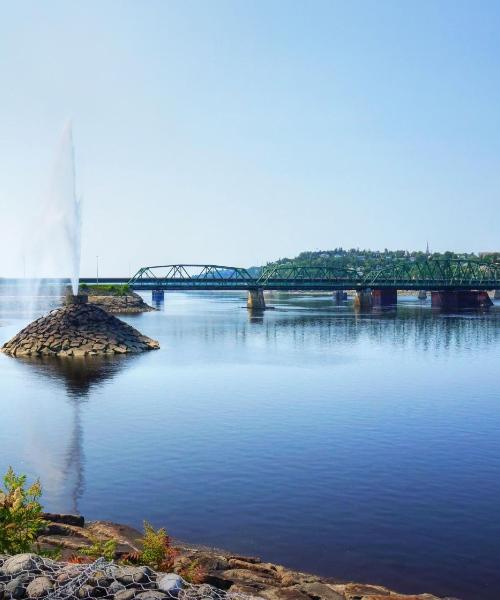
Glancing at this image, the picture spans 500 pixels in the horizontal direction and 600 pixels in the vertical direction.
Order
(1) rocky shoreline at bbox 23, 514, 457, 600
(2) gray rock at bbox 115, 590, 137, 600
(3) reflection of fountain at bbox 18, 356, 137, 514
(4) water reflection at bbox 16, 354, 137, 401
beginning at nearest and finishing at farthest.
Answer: (2) gray rock at bbox 115, 590, 137, 600
(1) rocky shoreline at bbox 23, 514, 457, 600
(3) reflection of fountain at bbox 18, 356, 137, 514
(4) water reflection at bbox 16, 354, 137, 401


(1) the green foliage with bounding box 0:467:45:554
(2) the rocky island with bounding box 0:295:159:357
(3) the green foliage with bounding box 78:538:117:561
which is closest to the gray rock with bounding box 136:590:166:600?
(3) the green foliage with bounding box 78:538:117:561

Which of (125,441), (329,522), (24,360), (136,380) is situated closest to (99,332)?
(24,360)

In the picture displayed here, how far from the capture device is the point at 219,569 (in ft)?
59.1

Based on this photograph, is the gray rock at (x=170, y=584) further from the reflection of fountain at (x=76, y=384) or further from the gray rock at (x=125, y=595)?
the reflection of fountain at (x=76, y=384)

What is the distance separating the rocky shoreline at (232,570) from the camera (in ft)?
53.6

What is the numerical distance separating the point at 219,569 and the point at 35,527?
15.9ft

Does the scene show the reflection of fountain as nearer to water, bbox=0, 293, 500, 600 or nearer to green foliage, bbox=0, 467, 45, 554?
water, bbox=0, 293, 500, 600

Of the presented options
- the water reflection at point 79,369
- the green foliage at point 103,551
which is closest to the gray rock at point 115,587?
the green foliage at point 103,551

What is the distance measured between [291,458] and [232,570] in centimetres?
1356

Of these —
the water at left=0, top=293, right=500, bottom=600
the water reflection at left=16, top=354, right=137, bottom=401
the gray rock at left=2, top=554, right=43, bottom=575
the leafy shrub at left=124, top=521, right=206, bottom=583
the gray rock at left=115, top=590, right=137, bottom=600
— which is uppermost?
the gray rock at left=2, top=554, right=43, bottom=575

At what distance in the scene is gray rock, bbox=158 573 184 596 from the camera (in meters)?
13.0

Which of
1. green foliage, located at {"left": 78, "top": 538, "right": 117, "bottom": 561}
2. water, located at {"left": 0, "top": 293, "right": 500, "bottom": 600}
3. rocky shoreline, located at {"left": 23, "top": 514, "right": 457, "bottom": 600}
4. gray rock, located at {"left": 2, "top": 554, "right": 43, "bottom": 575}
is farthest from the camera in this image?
water, located at {"left": 0, "top": 293, "right": 500, "bottom": 600}

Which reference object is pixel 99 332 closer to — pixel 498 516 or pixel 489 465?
pixel 489 465

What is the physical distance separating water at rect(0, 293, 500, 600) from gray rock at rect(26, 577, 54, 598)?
875 cm
